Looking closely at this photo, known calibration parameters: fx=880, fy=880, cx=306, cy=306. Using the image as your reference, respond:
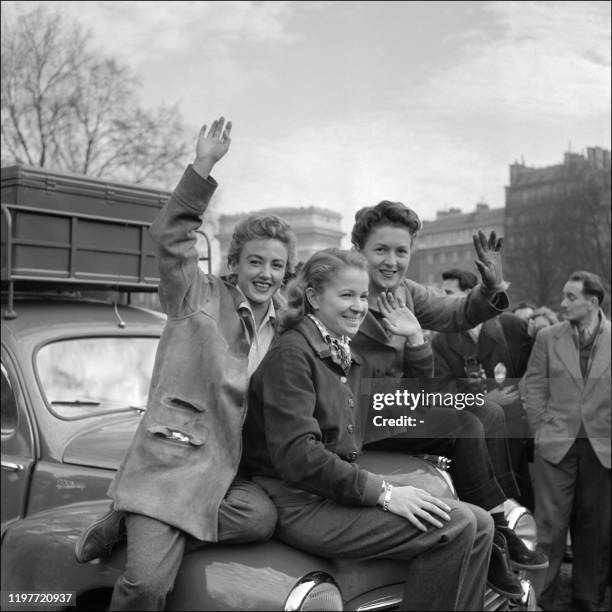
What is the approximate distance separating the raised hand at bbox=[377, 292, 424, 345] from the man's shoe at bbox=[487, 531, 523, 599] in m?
0.78

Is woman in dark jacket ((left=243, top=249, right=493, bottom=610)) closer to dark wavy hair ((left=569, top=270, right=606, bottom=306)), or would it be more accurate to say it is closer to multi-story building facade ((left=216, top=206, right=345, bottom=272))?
multi-story building facade ((left=216, top=206, right=345, bottom=272))

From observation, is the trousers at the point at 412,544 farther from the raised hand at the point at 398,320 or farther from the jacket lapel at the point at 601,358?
the jacket lapel at the point at 601,358

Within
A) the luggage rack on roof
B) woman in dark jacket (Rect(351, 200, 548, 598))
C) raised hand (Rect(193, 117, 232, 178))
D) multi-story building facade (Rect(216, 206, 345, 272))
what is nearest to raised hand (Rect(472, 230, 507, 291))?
woman in dark jacket (Rect(351, 200, 548, 598))

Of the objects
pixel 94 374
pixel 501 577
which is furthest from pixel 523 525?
pixel 94 374

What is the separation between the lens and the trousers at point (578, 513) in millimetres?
5910

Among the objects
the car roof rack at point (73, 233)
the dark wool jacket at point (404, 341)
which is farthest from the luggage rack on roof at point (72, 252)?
the dark wool jacket at point (404, 341)

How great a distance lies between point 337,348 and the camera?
283 centimetres

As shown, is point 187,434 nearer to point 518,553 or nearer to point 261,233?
point 261,233

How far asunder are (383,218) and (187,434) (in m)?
1.07

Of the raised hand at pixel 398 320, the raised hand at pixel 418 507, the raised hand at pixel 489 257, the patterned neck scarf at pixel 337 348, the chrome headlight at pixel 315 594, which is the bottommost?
the chrome headlight at pixel 315 594

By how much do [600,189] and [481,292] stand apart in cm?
3074

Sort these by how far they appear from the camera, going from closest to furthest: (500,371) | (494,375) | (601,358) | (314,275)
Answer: (314,275)
(494,375)
(500,371)
(601,358)

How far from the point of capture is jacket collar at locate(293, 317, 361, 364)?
2793 millimetres

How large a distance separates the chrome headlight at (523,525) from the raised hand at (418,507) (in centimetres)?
89
